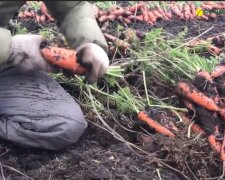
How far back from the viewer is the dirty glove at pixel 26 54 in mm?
2174

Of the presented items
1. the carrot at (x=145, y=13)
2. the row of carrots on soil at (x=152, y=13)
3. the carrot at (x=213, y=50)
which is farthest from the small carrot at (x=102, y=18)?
the carrot at (x=213, y=50)

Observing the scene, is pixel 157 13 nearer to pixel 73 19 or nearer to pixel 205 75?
pixel 205 75

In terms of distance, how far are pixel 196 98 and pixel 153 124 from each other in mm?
226

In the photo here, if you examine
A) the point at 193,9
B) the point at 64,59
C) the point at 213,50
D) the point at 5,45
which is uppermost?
the point at 5,45

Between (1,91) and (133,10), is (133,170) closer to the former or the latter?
(1,91)

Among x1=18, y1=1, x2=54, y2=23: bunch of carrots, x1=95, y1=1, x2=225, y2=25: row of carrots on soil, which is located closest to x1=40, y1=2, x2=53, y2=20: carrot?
x1=18, y1=1, x2=54, y2=23: bunch of carrots

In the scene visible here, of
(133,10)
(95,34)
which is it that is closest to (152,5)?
(133,10)

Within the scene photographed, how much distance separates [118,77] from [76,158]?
621 mm

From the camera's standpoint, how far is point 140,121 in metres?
2.43

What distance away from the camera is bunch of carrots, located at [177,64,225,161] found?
2.29 m

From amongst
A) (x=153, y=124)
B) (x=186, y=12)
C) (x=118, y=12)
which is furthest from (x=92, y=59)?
(x=186, y=12)

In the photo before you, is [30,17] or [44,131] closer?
[44,131]

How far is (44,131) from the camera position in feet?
7.46

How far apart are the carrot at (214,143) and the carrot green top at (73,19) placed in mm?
596
